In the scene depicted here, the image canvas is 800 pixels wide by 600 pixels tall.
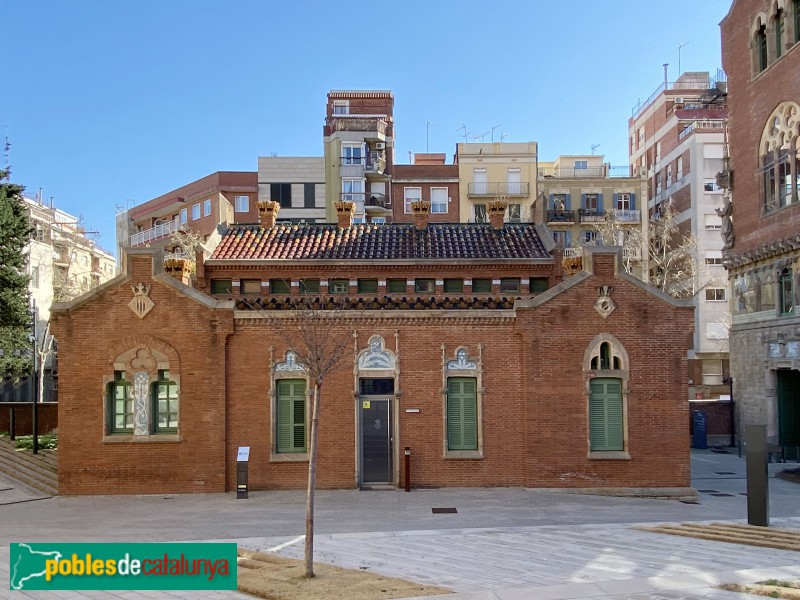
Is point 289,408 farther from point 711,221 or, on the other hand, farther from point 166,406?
point 711,221

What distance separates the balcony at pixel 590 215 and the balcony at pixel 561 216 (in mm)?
671

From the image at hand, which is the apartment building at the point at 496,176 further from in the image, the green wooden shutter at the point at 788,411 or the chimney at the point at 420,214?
the chimney at the point at 420,214

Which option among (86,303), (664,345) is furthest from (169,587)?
(664,345)

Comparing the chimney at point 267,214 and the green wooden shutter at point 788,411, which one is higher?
the chimney at point 267,214

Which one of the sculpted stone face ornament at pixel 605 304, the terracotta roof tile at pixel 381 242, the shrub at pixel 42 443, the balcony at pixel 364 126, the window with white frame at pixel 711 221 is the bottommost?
the shrub at pixel 42 443

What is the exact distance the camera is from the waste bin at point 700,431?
34875 millimetres

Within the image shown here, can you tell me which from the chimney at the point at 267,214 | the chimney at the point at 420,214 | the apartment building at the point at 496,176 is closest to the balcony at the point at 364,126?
the apartment building at the point at 496,176

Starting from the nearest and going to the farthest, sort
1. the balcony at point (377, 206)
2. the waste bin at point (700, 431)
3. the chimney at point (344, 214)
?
1. the chimney at point (344, 214)
2. the waste bin at point (700, 431)
3. the balcony at point (377, 206)

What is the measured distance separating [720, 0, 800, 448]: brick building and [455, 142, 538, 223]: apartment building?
85.1 feet

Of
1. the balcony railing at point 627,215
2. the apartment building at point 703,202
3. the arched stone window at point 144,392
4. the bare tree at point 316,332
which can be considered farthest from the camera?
the balcony railing at point 627,215

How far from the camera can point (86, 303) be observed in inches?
789

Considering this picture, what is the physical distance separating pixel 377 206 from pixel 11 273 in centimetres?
2962

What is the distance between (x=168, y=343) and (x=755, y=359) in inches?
988

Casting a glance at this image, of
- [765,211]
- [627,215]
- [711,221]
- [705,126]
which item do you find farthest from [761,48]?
[627,215]
